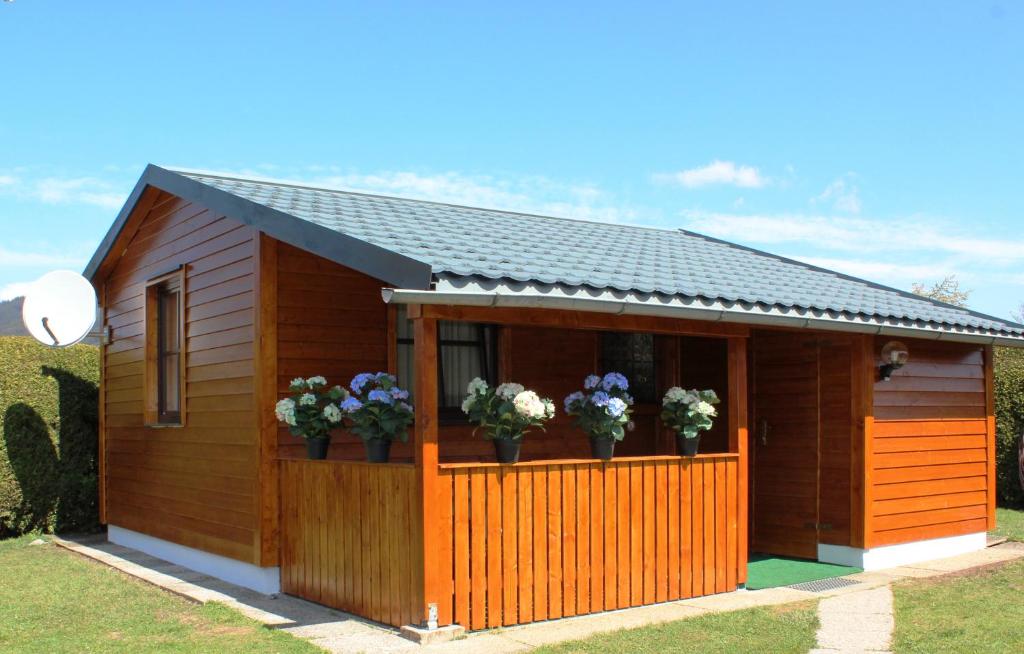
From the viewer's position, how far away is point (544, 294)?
5887 millimetres

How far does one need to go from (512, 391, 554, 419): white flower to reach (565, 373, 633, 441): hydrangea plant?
2.08 feet

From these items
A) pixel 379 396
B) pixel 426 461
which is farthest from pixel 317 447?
pixel 426 461

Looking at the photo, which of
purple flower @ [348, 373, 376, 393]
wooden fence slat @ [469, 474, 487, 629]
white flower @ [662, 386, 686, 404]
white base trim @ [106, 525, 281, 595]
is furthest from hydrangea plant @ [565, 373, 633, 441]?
white base trim @ [106, 525, 281, 595]

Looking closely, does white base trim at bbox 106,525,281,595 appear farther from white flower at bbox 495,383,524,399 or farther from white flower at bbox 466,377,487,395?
white flower at bbox 495,383,524,399

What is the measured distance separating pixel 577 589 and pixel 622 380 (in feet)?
4.69

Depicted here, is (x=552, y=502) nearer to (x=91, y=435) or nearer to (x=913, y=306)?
(x=913, y=306)

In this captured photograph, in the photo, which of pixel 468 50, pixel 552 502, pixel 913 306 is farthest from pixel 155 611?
pixel 468 50

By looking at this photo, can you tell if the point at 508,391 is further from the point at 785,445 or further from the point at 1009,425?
Answer: the point at 1009,425

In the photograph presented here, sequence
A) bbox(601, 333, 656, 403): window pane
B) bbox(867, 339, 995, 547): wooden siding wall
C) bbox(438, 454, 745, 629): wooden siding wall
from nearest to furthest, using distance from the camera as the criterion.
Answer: bbox(438, 454, 745, 629): wooden siding wall < bbox(867, 339, 995, 547): wooden siding wall < bbox(601, 333, 656, 403): window pane

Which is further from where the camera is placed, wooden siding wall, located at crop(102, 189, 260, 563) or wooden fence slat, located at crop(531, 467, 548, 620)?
wooden siding wall, located at crop(102, 189, 260, 563)

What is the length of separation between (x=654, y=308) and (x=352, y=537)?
2.52 metres

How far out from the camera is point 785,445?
9.20 metres


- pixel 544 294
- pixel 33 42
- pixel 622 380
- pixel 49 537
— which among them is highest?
pixel 33 42

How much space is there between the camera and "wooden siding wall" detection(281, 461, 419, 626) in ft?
20.3
